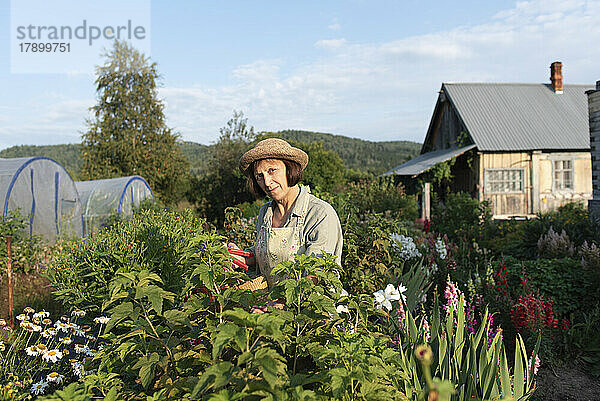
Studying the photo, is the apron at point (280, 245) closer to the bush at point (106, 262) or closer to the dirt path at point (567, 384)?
the bush at point (106, 262)

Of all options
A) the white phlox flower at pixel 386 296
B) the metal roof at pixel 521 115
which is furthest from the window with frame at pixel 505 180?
the white phlox flower at pixel 386 296

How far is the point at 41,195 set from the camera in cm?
985

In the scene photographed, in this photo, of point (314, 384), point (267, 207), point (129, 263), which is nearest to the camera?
point (314, 384)

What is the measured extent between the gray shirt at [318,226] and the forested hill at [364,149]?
3860 centimetres

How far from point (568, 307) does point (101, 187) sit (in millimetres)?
11581

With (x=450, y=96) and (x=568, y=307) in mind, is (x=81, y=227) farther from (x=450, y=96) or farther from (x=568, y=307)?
(x=450, y=96)

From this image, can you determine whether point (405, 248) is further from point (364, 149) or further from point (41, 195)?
point (364, 149)

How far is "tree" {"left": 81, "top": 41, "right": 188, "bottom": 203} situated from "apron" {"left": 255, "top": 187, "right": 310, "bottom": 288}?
1802 centimetres

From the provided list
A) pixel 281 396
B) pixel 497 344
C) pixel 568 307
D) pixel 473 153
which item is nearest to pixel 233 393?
pixel 281 396

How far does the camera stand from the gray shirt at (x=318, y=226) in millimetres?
2635

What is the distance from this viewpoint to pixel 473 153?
17.0m

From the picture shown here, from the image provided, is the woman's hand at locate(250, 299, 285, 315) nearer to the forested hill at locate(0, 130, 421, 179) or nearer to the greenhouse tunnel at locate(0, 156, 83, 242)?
the greenhouse tunnel at locate(0, 156, 83, 242)

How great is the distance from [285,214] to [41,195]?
8819 millimetres

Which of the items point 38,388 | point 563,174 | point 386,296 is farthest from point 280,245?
point 563,174
